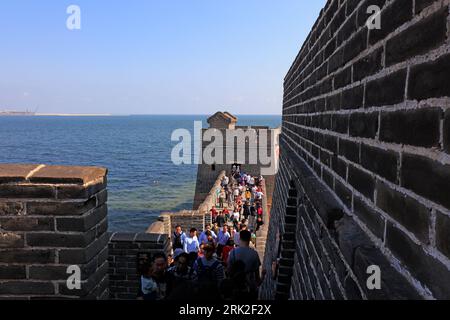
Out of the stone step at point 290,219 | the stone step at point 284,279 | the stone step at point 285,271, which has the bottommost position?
the stone step at point 284,279

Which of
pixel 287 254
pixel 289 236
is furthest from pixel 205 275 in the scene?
pixel 289 236

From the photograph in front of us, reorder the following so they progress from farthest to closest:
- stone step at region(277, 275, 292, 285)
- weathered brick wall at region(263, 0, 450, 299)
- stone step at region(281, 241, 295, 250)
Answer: stone step at region(281, 241, 295, 250) < stone step at region(277, 275, 292, 285) < weathered brick wall at region(263, 0, 450, 299)

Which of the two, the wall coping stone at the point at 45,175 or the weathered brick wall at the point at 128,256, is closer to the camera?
the wall coping stone at the point at 45,175

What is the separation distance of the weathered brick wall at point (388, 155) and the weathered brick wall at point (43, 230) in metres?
1.79

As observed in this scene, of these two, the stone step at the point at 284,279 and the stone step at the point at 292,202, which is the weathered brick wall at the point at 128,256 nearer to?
the stone step at the point at 284,279

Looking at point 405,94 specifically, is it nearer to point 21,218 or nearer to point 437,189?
point 437,189

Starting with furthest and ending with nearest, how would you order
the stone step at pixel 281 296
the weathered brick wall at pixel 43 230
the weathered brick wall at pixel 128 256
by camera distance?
1. the weathered brick wall at pixel 128 256
2. the stone step at pixel 281 296
3. the weathered brick wall at pixel 43 230

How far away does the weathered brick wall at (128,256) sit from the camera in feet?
22.4

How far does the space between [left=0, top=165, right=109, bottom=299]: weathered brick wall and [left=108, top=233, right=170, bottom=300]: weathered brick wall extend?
3740 mm

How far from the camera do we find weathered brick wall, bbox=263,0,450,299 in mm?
1214

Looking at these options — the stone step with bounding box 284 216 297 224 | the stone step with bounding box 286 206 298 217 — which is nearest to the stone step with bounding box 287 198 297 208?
the stone step with bounding box 286 206 298 217

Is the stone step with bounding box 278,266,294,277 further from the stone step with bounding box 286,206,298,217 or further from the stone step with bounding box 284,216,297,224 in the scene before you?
the stone step with bounding box 286,206,298,217

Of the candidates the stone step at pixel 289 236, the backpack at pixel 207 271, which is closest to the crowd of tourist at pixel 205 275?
the backpack at pixel 207 271
